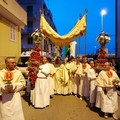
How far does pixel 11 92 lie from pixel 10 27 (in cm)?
1499

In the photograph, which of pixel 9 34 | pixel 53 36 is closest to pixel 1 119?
pixel 53 36

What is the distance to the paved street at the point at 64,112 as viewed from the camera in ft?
25.9

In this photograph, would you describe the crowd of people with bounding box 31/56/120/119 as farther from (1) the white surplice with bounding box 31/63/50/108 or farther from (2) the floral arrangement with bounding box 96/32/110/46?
(2) the floral arrangement with bounding box 96/32/110/46

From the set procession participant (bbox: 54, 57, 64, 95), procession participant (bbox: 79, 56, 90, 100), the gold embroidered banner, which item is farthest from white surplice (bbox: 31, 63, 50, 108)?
the gold embroidered banner

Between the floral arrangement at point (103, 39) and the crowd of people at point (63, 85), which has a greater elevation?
the floral arrangement at point (103, 39)

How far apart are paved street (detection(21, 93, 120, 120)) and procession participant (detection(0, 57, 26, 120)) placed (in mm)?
2421

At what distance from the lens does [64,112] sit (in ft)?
28.2

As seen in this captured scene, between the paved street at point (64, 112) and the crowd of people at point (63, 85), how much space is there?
30cm

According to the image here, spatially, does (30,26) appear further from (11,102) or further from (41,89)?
(11,102)

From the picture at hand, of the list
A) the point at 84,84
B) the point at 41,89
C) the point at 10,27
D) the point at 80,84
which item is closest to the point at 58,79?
the point at 80,84

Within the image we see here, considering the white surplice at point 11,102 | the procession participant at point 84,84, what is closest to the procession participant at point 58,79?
the procession participant at point 84,84

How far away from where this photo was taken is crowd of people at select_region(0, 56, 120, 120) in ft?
17.4

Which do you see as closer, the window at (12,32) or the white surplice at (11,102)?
the white surplice at (11,102)

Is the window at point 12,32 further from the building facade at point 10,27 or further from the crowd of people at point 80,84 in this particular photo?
the crowd of people at point 80,84
